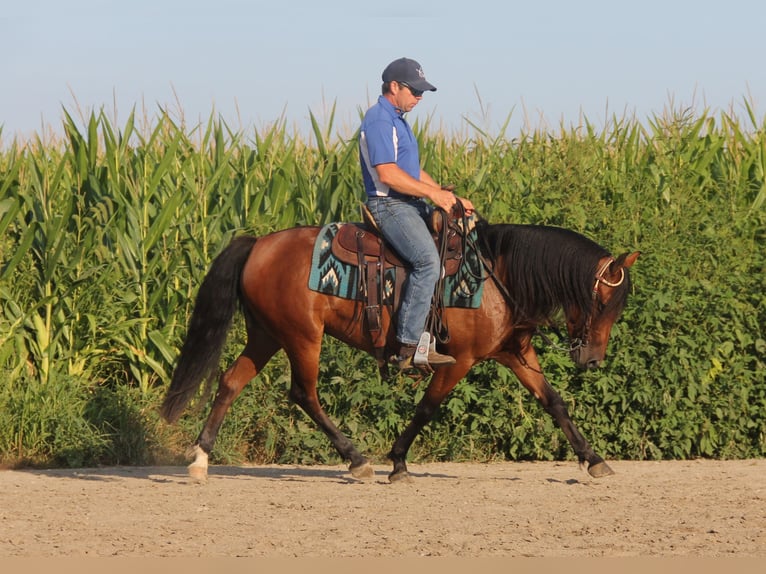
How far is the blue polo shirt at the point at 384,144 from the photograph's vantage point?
8.59 m

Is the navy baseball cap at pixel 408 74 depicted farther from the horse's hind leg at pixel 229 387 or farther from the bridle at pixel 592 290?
the horse's hind leg at pixel 229 387

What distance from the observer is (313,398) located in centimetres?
927

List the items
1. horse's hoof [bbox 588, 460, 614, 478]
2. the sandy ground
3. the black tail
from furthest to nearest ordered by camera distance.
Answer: the black tail
horse's hoof [bbox 588, 460, 614, 478]
the sandy ground

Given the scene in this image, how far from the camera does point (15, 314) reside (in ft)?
35.6

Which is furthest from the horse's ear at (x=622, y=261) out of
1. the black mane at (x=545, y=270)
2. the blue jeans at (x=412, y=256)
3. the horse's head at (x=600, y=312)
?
the blue jeans at (x=412, y=256)

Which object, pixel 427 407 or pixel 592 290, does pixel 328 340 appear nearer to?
pixel 427 407

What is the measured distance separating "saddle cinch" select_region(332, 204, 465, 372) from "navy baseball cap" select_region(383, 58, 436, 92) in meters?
0.87

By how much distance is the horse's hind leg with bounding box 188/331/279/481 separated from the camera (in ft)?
30.2

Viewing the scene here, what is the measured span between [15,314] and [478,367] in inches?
157

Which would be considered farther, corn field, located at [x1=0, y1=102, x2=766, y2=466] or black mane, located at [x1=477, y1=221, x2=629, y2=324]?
corn field, located at [x1=0, y1=102, x2=766, y2=466]

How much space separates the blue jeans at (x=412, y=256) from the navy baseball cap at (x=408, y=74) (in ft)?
2.62

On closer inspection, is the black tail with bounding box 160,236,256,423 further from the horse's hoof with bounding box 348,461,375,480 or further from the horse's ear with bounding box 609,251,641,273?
the horse's ear with bounding box 609,251,641,273

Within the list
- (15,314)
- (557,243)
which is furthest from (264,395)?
(557,243)

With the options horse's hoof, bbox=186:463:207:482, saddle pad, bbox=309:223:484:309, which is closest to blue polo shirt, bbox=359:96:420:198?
saddle pad, bbox=309:223:484:309
